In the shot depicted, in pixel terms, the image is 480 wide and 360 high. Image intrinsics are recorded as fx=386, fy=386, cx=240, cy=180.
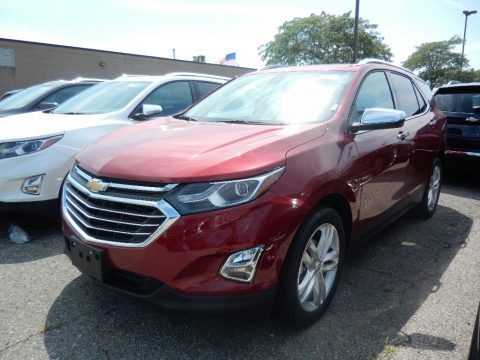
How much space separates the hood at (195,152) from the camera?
2.02 meters

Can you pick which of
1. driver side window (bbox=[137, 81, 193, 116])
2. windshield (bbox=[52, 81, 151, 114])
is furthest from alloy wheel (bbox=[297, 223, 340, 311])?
windshield (bbox=[52, 81, 151, 114])

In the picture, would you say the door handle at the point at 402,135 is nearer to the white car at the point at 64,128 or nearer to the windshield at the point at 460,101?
the white car at the point at 64,128

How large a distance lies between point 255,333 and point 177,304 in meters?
0.66

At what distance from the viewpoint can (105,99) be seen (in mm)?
4883

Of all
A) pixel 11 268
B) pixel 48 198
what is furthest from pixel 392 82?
pixel 11 268

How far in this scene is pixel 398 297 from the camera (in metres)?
2.88

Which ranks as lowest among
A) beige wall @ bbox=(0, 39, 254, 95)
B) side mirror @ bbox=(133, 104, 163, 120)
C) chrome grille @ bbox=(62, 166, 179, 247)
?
chrome grille @ bbox=(62, 166, 179, 247)

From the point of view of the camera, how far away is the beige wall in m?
22.3

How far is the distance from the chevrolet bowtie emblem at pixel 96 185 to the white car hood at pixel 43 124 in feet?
6.44

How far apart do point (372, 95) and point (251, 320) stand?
208 cm

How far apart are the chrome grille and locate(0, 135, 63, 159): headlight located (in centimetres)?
175

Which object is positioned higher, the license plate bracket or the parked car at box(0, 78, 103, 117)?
the parked car at box(0, 78, 103, 117)

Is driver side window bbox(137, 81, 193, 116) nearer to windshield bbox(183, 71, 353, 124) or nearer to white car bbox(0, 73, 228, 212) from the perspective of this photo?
white car bbox(0, 73, 228, 212)

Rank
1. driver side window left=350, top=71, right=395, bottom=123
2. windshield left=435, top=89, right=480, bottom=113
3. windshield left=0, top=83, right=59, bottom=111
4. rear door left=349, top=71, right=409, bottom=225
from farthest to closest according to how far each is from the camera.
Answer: windshield left=0, top=83, right=59, bottom=111 < windshield left=435, top=89, right=480, bottom=113 < driver side window left=350, top=71, right=395, bottom=123 < rear door left=349, top=71, right=409, bottom=225
